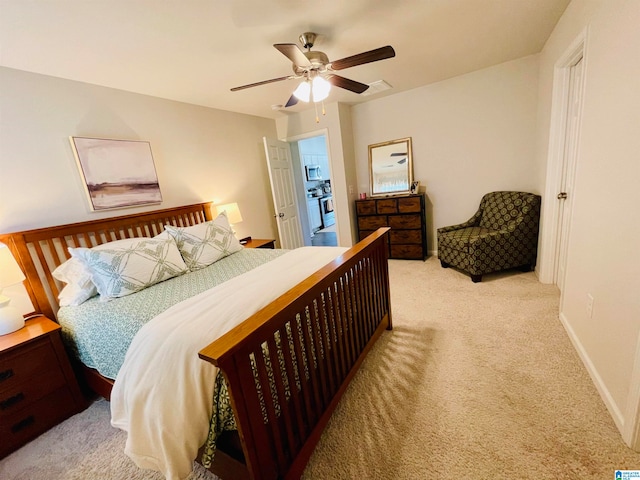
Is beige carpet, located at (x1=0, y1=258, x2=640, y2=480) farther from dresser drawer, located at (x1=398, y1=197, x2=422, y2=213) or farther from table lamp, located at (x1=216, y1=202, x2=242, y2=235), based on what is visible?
table lamp, located at (x1=216, y1=202, x2=242, y2=235)

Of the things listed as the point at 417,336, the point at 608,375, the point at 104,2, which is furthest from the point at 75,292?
the point at 608,375

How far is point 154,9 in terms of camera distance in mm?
1498

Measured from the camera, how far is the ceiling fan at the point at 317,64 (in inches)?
64.3

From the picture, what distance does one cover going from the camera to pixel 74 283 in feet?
6.15

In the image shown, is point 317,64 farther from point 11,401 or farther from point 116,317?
point 11,401

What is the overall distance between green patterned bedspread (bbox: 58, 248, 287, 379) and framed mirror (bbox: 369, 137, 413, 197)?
271cm

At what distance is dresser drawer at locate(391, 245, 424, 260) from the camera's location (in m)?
3.74

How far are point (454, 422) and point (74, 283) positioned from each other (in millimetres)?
2531

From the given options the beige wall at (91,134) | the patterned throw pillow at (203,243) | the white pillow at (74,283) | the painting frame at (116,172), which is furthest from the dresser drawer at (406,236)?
the white pillow at (74,283)

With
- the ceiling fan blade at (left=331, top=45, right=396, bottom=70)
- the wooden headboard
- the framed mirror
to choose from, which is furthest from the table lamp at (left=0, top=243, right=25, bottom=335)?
the framed mirror

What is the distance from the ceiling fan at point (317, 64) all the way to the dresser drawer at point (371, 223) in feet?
6.58

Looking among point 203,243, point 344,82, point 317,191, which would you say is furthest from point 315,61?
point 317,191

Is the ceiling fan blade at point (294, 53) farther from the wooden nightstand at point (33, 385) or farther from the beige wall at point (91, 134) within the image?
the wooden nightstand at point (33, 385)

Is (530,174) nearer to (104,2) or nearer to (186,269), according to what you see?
(186,269)
